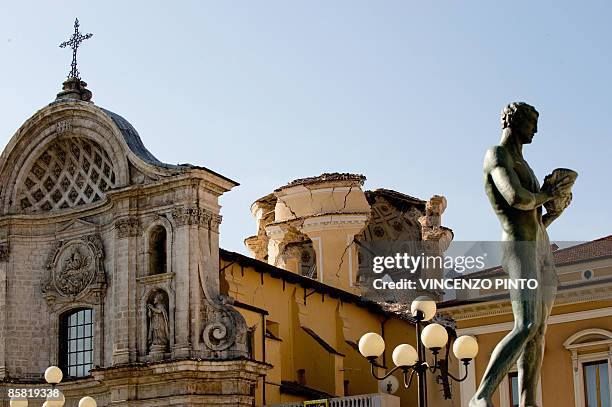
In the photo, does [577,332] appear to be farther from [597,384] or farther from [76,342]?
[76,342]

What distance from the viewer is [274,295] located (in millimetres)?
39156

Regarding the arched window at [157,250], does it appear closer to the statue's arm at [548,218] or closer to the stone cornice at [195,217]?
the stone cornice at [195,217]

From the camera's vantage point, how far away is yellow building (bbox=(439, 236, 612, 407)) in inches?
1065

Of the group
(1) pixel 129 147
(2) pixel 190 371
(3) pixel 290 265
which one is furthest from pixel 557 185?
(3) pixel 290 265

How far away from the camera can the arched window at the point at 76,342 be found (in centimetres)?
3578

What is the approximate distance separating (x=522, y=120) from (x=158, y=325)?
23.7m

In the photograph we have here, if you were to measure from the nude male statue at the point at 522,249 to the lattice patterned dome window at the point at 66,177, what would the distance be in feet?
86.9

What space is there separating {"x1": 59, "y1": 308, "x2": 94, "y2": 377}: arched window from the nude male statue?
2662 centimetres

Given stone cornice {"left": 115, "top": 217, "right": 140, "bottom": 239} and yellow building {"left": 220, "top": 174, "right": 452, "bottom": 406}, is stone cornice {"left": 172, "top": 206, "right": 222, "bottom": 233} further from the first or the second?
yellow building {"left": 220, "top": 174, "right": 452, "bottom": 406}

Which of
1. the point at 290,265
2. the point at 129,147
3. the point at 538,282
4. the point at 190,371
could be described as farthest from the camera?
the point at 290,265

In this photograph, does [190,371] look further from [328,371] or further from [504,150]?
[504,150]

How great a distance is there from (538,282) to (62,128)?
27869 mm

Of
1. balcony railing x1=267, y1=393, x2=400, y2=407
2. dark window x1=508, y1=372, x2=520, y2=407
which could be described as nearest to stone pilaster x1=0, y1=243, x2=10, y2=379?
balcony railing x1=267, y1=393, x2=400, y2=407

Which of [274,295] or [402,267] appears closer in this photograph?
[402,267]
